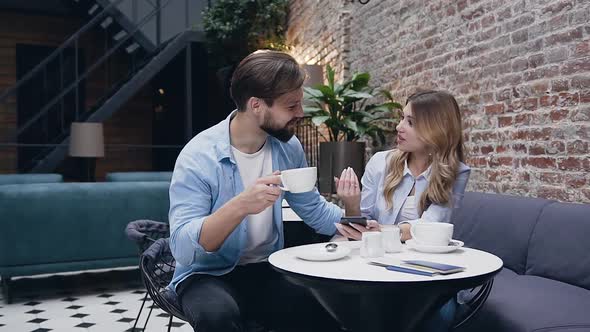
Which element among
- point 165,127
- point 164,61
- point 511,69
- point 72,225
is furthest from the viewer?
point 165,127

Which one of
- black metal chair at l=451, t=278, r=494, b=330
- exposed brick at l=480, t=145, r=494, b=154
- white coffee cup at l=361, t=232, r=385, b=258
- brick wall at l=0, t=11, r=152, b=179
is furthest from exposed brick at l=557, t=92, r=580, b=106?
brick wall at l=0, t=11, r=152, b=179

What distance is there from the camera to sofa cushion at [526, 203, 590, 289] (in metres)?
2.45

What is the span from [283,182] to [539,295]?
4.32 feet

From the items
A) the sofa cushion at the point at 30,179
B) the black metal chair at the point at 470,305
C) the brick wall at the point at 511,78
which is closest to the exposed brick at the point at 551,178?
the brick wall at the point at 511,78

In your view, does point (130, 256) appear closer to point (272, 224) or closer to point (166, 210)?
point (166, 210)

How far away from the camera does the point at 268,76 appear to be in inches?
75.7

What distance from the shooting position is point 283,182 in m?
1.64

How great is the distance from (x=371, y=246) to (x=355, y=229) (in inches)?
12.9

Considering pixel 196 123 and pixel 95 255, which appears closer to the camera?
pixel 95 255

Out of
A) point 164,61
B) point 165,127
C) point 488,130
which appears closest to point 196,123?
point 165,127

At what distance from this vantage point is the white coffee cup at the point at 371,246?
69.4 inches

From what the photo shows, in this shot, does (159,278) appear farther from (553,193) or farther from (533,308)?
(553,193)

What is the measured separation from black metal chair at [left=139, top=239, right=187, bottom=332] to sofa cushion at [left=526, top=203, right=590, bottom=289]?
170cm

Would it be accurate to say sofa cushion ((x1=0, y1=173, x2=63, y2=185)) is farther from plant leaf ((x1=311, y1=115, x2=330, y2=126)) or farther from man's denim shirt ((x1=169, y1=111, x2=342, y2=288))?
man's denim shirt ((x1=169, y1=111, x2=342, y2=288))
